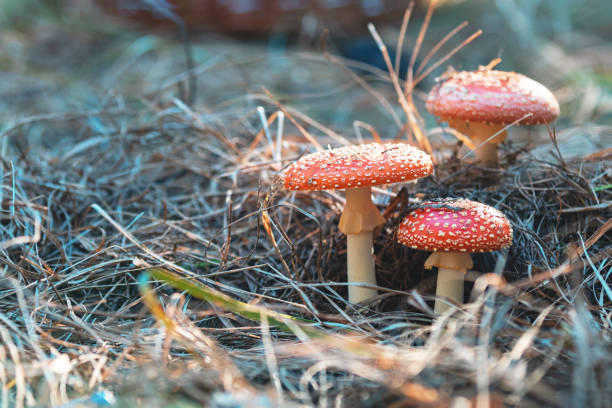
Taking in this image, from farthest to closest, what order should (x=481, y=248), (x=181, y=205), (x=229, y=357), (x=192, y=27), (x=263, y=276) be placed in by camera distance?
(x=192, y=27), (x=181, y=205), (x=263, y=276), (x=481, y=248), (x=229, y=357)

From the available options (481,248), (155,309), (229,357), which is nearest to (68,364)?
(155,309)

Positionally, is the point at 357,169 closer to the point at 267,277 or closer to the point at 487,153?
the point at 267,277

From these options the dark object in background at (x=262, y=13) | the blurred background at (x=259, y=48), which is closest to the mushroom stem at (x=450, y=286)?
the blurred background at (x=259, y=48)

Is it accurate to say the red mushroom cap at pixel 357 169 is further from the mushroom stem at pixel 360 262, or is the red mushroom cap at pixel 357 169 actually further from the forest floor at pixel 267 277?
the mushroom stem at pixel 360 262

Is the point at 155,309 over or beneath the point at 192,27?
beneath

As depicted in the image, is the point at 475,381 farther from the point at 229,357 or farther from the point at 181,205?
the point at 181,205

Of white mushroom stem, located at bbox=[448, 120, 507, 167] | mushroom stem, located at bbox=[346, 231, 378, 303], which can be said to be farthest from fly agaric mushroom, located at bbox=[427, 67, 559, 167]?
mushroom stem, located at bbox=[346, 231, 378, 303]

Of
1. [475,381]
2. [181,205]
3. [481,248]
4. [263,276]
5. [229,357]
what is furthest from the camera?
[181,205]
